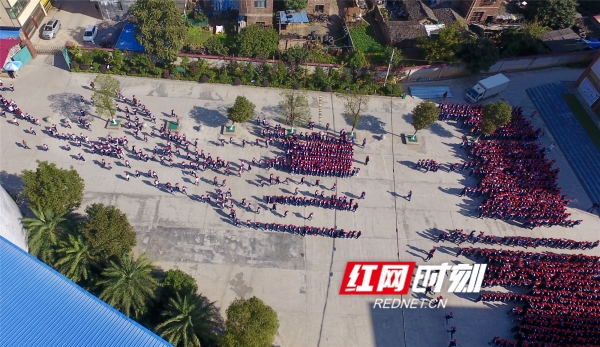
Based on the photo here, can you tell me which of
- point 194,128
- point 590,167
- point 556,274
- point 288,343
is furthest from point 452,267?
point 194,128

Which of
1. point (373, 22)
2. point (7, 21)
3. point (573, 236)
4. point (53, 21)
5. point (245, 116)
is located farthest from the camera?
point (373, 22)

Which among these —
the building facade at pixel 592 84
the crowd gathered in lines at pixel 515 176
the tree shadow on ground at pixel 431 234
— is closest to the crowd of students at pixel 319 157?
the tree shadow on ground at pixel 431 234

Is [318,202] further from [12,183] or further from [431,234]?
[12,183]

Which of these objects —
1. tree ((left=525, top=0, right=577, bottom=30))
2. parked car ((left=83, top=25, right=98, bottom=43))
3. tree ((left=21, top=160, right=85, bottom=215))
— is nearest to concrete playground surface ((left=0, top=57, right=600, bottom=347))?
tree ((left=21, top=160, right=85, bottom=215))

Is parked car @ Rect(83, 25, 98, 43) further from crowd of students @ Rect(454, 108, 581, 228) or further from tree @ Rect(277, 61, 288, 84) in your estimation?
crowd of students @ Rect(454, 108, 581, 228)

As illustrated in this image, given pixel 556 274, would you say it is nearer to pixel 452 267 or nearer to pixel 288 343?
pixel 452 267

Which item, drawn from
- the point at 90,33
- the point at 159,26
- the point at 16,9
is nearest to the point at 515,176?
the point at 159,26
